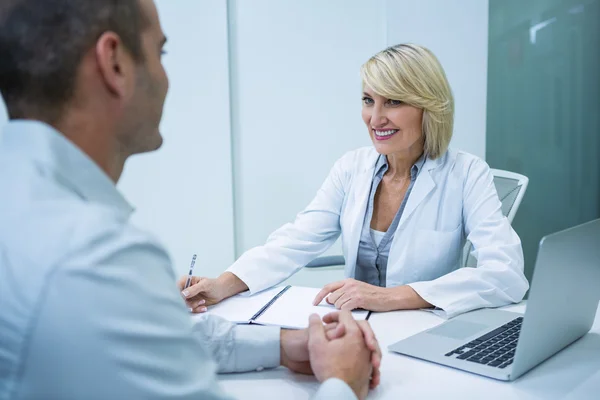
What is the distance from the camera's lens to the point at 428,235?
1.78 metres

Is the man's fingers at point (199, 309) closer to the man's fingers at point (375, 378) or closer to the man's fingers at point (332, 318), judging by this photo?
the man's fingers at point (332, 318)

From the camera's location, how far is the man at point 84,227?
50 cm

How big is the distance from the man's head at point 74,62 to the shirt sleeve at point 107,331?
0.21 meters

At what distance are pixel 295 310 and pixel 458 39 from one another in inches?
→ 80.0

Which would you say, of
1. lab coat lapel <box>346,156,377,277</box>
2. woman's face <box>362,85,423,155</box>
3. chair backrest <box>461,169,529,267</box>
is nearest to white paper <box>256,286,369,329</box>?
lab coat lapel <box>346,156,377,277</box>

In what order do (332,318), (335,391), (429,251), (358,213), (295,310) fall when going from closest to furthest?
(335,391) → (332,318) → (295,310) → (429,251) → (358,213)

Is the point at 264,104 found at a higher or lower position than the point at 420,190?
higher

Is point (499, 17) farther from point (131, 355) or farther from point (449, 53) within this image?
point (131, 355)

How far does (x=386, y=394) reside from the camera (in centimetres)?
92

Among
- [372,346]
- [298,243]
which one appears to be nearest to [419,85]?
[298,243]

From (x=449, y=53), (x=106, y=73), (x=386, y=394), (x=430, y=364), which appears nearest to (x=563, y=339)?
(x=430, y=364)

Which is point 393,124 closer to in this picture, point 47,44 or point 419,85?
point 419,85

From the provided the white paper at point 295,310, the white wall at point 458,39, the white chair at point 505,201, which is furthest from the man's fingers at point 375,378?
the white wall at point 458,39

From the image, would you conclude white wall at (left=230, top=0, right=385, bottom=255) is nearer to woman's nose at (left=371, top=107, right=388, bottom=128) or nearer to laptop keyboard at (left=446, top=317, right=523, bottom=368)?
woman's nose at (left=371, top=107, right=388, bottom=128)
